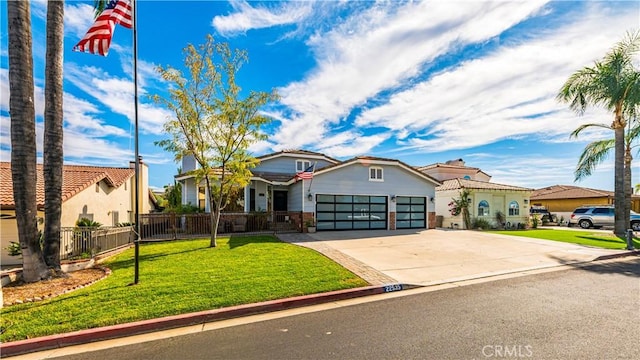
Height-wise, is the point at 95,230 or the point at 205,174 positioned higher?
the point at 205,174

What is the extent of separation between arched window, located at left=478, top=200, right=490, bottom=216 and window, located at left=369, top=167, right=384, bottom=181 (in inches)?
346

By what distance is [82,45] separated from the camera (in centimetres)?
678

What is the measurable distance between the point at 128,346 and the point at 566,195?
3921cm

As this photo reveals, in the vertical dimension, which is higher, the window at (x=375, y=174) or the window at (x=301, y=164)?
the window at (x=301, y=164)

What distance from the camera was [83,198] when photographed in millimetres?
13383

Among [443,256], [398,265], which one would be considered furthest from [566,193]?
[398,265]

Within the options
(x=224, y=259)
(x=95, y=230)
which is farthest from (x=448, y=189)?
(x=95, y=230)

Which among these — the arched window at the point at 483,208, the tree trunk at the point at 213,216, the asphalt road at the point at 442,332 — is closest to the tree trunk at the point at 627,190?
the arched window at the point at 483,208

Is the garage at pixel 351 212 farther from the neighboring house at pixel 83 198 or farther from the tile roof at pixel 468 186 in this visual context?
the neighboring house at pixel 83 198

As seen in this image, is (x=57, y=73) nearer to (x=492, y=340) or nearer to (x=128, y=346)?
(x=128, y=346)

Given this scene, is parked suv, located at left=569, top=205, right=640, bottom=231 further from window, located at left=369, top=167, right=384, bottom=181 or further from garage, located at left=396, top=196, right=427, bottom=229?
window, located at left=369, top=167, right=384, bottom=181

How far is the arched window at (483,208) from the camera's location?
22.3 meters

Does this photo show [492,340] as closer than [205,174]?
Yes

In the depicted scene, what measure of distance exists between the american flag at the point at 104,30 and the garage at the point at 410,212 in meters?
17.2
